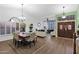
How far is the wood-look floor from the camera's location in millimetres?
2107

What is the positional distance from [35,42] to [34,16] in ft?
2.00

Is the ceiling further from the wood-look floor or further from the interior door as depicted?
the wood-look floor

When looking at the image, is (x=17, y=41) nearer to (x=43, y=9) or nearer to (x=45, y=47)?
(x=45, y=47)

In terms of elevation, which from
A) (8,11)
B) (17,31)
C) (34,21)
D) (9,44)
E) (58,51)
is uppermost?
(8,11)

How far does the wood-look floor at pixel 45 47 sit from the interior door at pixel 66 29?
11 centimetres

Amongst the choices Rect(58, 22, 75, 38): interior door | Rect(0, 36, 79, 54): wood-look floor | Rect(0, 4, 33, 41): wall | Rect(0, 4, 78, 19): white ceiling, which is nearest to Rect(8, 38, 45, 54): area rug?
Rect(0, 36, 79, 54): wood-look floor

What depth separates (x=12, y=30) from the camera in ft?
6.93

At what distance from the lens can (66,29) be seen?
7.39 feet

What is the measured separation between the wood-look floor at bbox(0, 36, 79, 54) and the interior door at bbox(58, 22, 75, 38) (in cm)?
11

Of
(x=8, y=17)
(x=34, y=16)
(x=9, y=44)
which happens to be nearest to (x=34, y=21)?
(x=34, y=16)

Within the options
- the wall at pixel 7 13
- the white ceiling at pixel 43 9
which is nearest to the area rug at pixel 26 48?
the wall at pixel 7 13

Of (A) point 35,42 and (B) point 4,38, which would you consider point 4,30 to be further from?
(A) point 35,42

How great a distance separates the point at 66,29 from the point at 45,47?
67 centimetres

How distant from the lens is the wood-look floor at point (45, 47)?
211 centimetres
